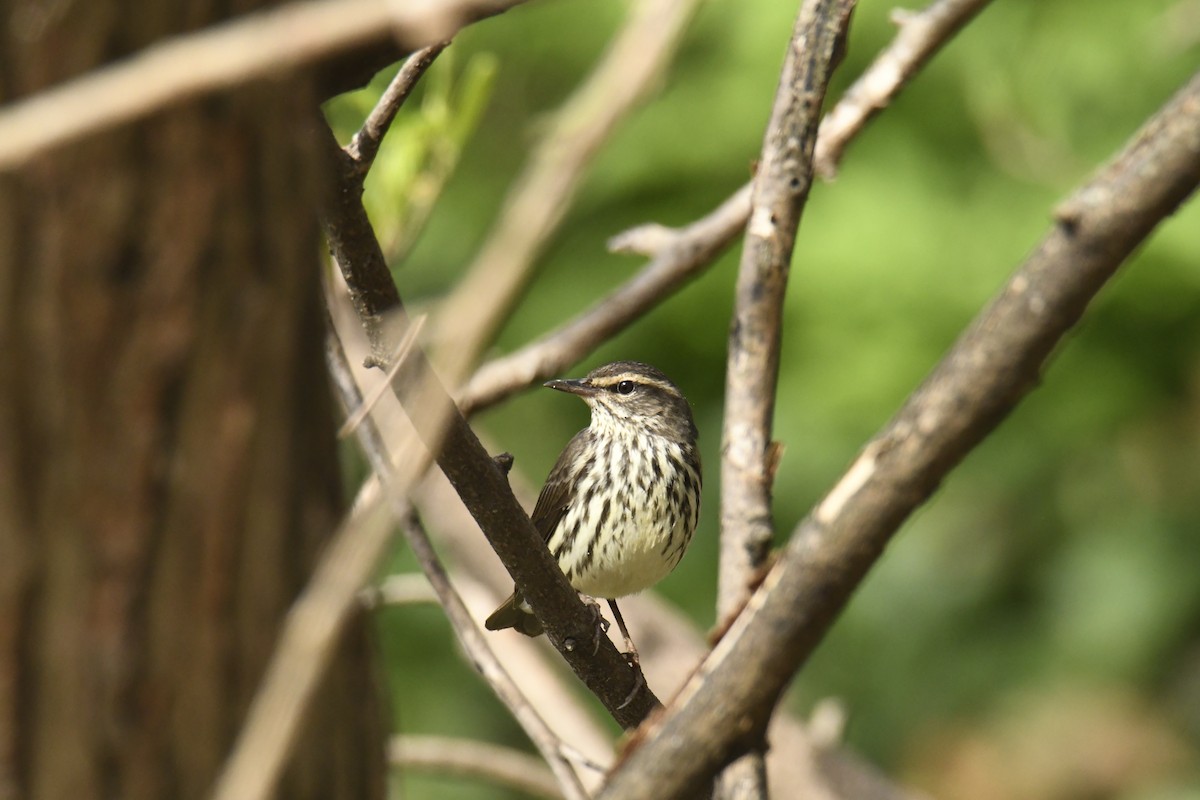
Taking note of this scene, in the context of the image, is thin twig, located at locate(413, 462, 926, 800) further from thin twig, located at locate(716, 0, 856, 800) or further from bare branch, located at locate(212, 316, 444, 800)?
bare branch, located at locate(212, 316, 444, 800)

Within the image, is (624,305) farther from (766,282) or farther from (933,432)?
(933,432)

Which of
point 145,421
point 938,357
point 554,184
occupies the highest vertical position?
point 554,184

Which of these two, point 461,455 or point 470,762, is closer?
point 461,455

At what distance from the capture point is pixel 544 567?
2658mm

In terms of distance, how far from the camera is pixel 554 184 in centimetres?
100

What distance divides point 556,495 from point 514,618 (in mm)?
539

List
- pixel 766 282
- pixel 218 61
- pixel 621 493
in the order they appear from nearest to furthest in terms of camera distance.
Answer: pixel 218 61 → pixel 766 282 → pixel 621 493

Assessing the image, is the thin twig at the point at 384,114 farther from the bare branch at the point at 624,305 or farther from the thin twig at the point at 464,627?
the bare branch at the point at 624,305

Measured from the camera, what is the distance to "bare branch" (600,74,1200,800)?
1.56m

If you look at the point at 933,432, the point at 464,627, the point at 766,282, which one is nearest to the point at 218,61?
the point at 933,432

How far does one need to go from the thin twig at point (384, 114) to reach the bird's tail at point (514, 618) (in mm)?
1873

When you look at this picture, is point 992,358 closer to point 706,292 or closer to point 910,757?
point 706,292

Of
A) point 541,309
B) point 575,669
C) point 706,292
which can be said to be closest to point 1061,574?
point 706,292

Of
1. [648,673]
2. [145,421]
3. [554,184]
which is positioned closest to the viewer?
[554,184]
